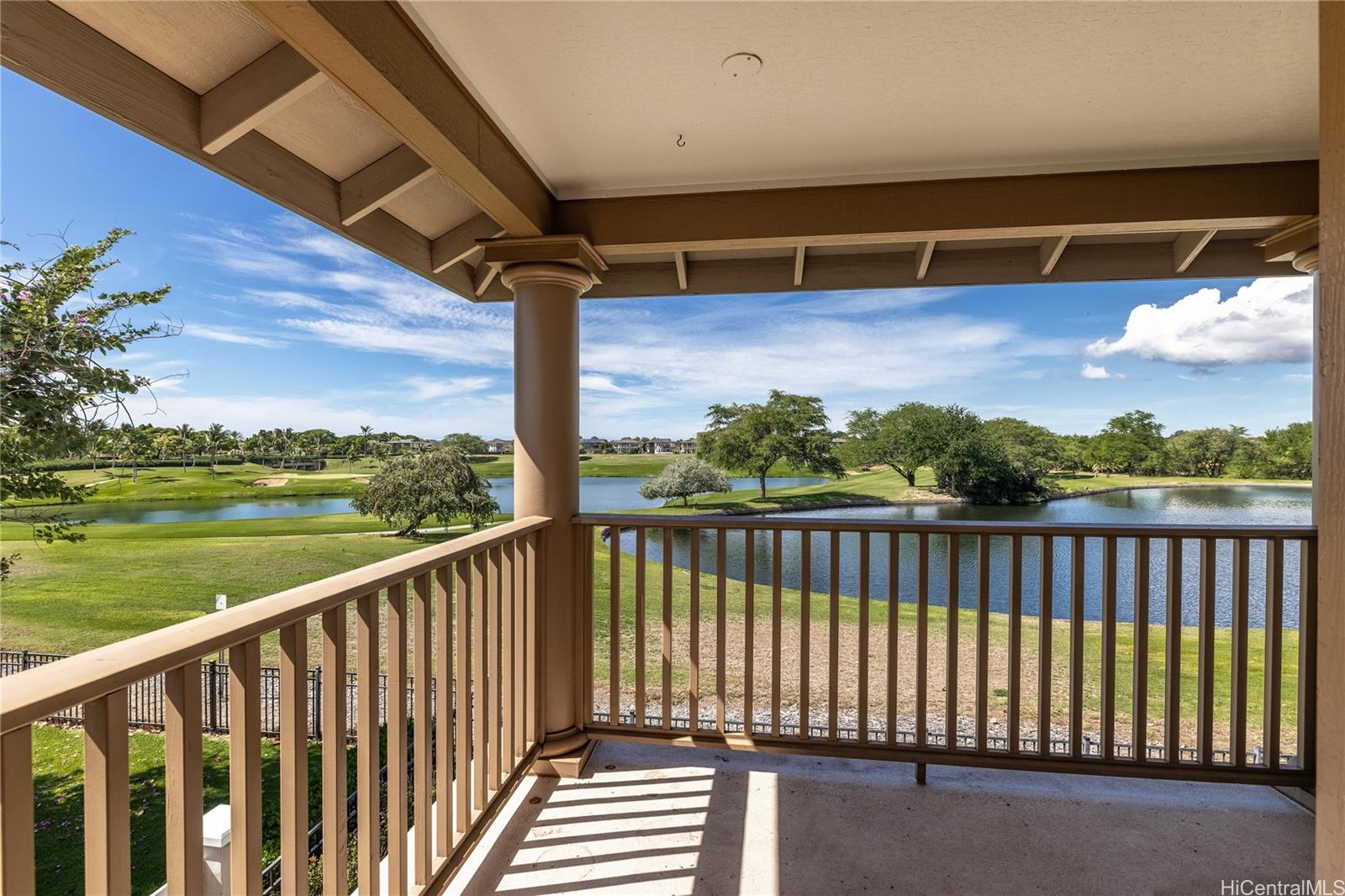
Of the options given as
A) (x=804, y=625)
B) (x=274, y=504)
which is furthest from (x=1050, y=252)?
(x=274, y=504)

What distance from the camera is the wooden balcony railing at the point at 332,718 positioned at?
742 mm

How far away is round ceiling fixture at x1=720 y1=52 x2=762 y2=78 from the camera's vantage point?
1.59 metres

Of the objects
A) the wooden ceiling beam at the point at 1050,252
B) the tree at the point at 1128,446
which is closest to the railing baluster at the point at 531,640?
the wooden ceiling beam at the point at 1050,252

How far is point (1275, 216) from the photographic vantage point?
213 cm

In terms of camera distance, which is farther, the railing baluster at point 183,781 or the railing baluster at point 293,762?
the railing baluster at point 293,762

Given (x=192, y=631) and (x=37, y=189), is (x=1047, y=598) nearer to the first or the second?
(x=192, y=631)

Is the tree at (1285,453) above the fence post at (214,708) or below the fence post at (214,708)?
above

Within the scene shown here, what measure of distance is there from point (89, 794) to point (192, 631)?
221mm

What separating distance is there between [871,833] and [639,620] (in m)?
1.16

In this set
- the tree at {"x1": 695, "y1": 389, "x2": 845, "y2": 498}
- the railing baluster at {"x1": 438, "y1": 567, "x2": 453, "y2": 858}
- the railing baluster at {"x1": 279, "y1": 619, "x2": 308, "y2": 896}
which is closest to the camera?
the railing baluster at {"x1": 279, "y1": 619, "x2": 308, "y2": 896}

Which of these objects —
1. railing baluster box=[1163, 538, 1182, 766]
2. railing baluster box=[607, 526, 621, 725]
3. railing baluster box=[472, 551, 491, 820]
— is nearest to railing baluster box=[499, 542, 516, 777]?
railing baluster box=[472, 551, 491, 820]

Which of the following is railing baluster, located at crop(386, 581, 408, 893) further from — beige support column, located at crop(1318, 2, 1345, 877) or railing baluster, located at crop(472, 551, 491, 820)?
beige support column, located at crop(1318, 2, 1345, 877)

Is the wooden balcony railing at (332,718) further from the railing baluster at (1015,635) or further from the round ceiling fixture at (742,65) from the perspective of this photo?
the railing baluster at (1015,635)

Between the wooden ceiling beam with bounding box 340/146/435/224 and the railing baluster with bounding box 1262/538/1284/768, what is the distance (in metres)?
3.50
